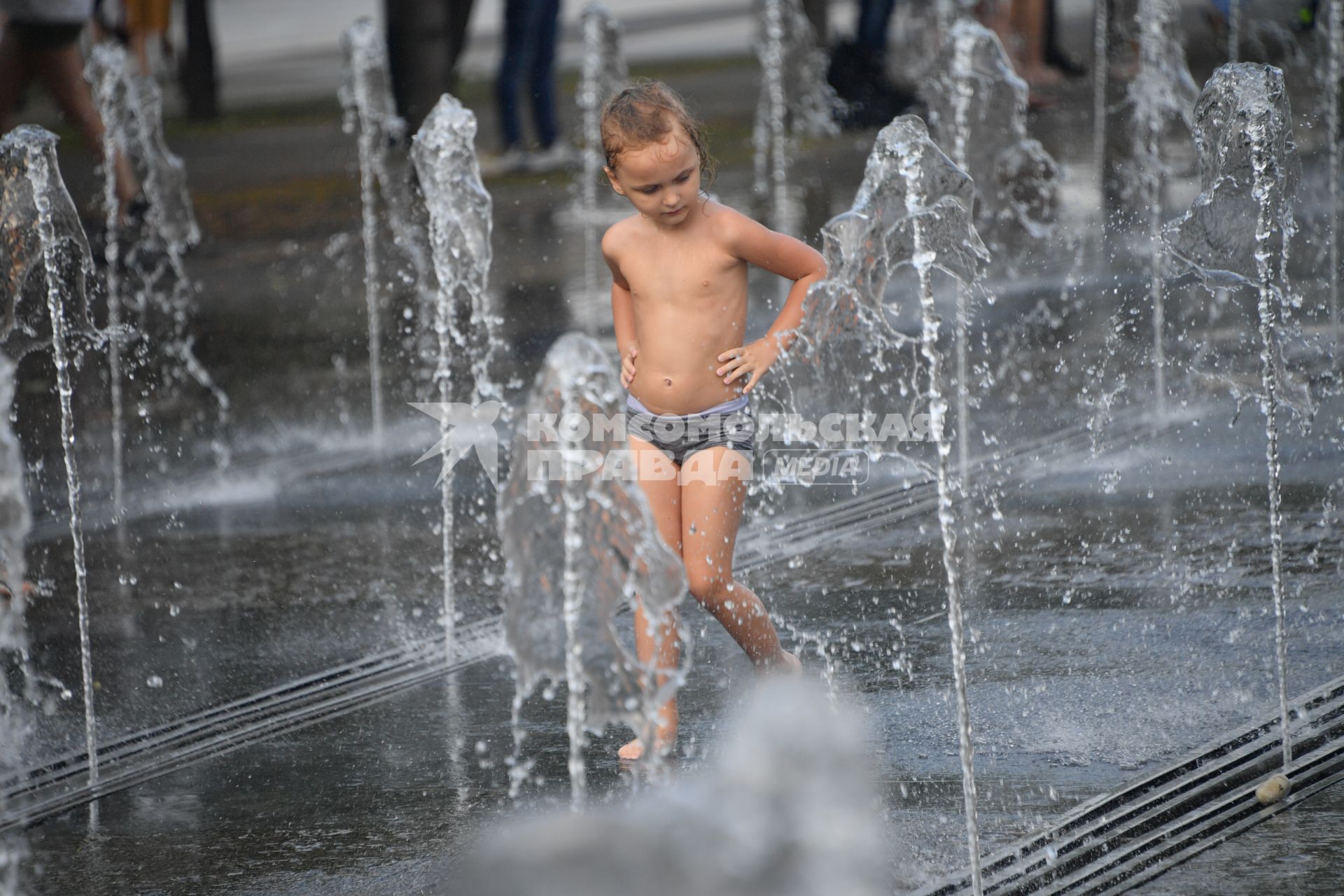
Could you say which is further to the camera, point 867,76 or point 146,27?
point 867,76

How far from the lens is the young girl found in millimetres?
3086

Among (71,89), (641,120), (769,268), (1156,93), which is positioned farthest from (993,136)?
(641,120)

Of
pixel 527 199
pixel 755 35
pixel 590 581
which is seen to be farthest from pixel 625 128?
pixel 755 35

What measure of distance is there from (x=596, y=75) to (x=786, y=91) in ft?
4.56

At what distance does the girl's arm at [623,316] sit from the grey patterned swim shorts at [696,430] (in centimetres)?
12

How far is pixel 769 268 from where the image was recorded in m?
3.23

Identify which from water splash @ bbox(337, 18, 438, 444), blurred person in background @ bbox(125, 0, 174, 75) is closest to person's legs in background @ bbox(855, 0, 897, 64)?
water splash @ bbox(337, 18, 438, 444)

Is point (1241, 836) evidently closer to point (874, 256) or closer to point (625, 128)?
point (625, 128)

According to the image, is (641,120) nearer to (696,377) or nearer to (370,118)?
(696,377)

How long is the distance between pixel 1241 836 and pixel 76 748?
7.48 feet

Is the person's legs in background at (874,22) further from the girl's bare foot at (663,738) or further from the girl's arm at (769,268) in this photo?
the girl's bare foot at (663,738)

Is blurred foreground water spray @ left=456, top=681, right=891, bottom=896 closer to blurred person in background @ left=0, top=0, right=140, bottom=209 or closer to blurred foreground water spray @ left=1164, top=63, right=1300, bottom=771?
blurred foreground water spray @ left=1164, top=63, right=1300, bottom=771

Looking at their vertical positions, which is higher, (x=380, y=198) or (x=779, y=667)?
(x=380, y=198)

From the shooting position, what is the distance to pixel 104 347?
6.93 meters
